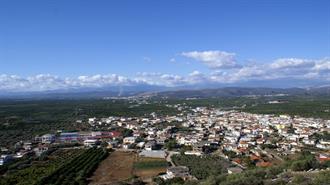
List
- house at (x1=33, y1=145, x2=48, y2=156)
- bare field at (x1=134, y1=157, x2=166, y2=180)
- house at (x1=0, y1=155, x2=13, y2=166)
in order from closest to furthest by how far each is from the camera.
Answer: bare field at (x1=134, y1=157, x2=166, y2=180)
house at (x1=0, y1=155, x2=13, y2=166)
house at (x1=33, y1=145, x2=48, y2=156)

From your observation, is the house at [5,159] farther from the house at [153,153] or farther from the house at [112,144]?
the house at [153,153]

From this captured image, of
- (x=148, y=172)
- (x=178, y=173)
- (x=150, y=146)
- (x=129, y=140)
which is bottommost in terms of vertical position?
(x=148, y=172)

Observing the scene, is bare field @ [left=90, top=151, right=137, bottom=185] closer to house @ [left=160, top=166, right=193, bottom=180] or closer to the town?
the town

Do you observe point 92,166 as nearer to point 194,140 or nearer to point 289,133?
point 194,140

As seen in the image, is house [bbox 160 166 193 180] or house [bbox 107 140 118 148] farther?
house [bbox 107 140 118 148]

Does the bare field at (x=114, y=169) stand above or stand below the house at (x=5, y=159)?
below

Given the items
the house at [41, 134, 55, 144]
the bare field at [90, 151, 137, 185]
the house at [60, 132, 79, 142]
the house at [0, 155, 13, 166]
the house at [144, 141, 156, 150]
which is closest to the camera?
the bare field at [90, 151, 137, 185]

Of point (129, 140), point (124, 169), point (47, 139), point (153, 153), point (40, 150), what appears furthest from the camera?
point (47, 139)

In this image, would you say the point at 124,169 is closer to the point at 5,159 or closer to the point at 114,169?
the point at 114,169

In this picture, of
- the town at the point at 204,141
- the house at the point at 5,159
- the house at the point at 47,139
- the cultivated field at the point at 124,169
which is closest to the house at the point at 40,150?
the town at the point at 204,141

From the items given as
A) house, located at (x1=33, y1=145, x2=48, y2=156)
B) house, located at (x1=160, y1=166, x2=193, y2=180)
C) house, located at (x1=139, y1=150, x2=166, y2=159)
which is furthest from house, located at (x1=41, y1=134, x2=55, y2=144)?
house, located at (x1=160, y1=166, x2=193, y2=180)

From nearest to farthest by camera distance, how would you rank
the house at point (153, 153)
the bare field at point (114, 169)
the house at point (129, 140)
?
the bare field at point (114, 169) < the house at point (153, 153) < the house at point (129, 140)

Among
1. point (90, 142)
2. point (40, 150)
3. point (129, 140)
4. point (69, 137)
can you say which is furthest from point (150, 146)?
point (69, 137)

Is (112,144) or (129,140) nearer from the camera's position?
(112,144)
